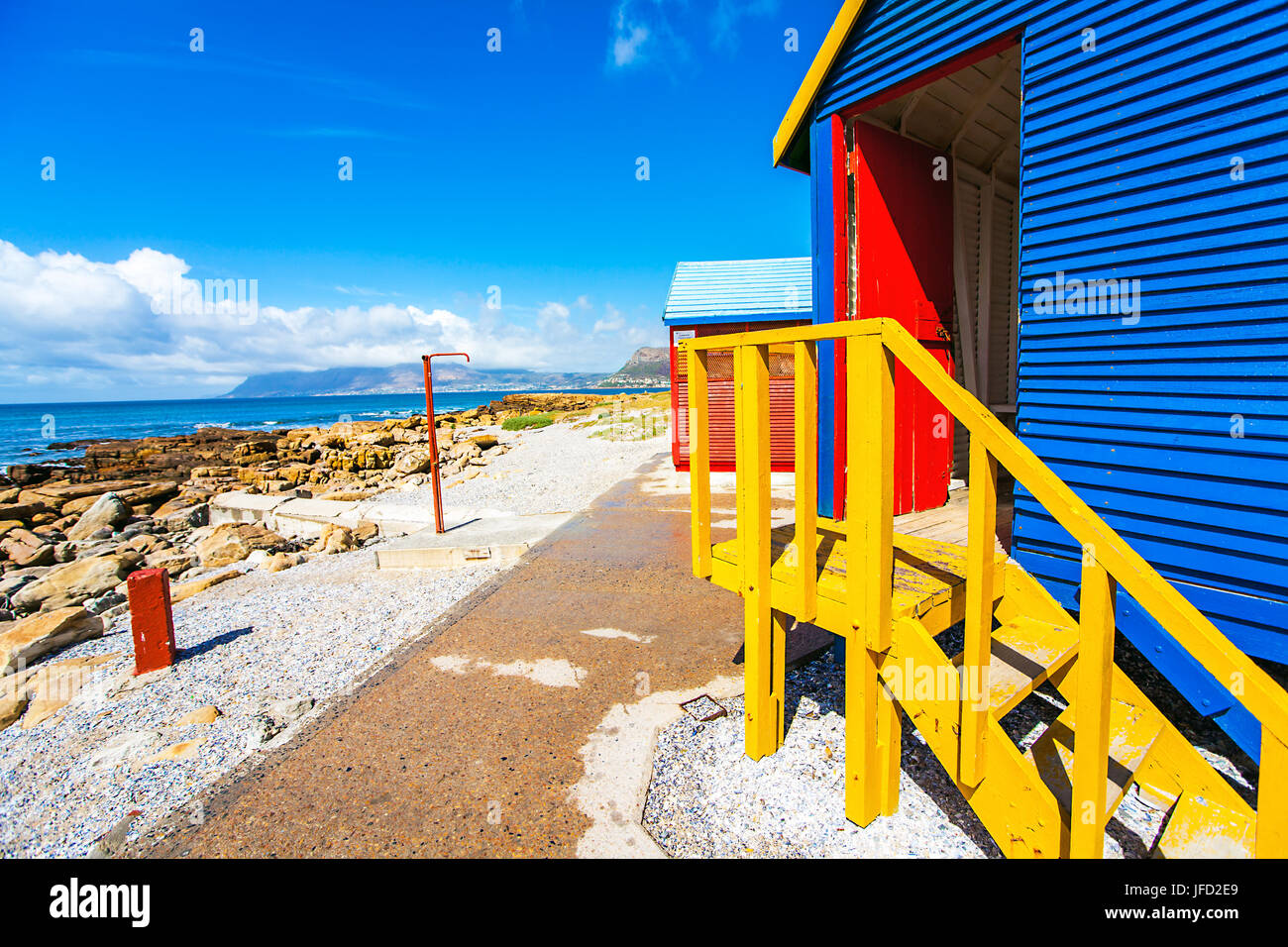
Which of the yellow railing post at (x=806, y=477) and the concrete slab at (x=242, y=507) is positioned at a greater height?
the yellow railing post at (x=806, y=477)

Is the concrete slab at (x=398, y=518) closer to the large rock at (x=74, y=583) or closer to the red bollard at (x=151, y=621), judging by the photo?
the large rock at (x=74, y=583)

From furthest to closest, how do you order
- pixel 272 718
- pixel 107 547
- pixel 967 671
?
pixel 107 547 → pixel 272 718 → pixel 967 671

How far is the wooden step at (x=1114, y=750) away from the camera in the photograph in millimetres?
2129

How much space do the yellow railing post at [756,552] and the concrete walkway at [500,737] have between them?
0.65 metres

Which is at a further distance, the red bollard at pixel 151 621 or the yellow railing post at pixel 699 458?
the red bollard at pixel 151 621

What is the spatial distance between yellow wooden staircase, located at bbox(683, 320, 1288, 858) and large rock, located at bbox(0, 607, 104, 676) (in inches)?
234

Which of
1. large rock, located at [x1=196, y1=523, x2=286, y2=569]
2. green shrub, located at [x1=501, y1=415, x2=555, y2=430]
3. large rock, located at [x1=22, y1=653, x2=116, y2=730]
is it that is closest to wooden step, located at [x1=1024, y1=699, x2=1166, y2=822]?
large rock, located at [x1=22, y1=653, x2=116, y2=730]

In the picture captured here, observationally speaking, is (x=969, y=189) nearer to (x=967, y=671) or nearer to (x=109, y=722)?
(x=967, y=671)

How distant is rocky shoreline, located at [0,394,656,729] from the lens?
212 inches

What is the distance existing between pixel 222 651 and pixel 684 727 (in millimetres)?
3902

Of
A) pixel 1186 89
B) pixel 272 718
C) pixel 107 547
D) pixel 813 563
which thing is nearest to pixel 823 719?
pixel 813 563

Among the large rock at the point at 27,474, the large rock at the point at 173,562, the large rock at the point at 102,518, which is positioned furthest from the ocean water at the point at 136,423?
the large rock at the point at 173,562

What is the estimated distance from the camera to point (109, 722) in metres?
3.76

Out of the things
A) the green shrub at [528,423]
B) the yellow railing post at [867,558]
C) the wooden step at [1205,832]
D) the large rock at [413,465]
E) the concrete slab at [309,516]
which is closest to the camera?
the wooden step at [1205,832]
